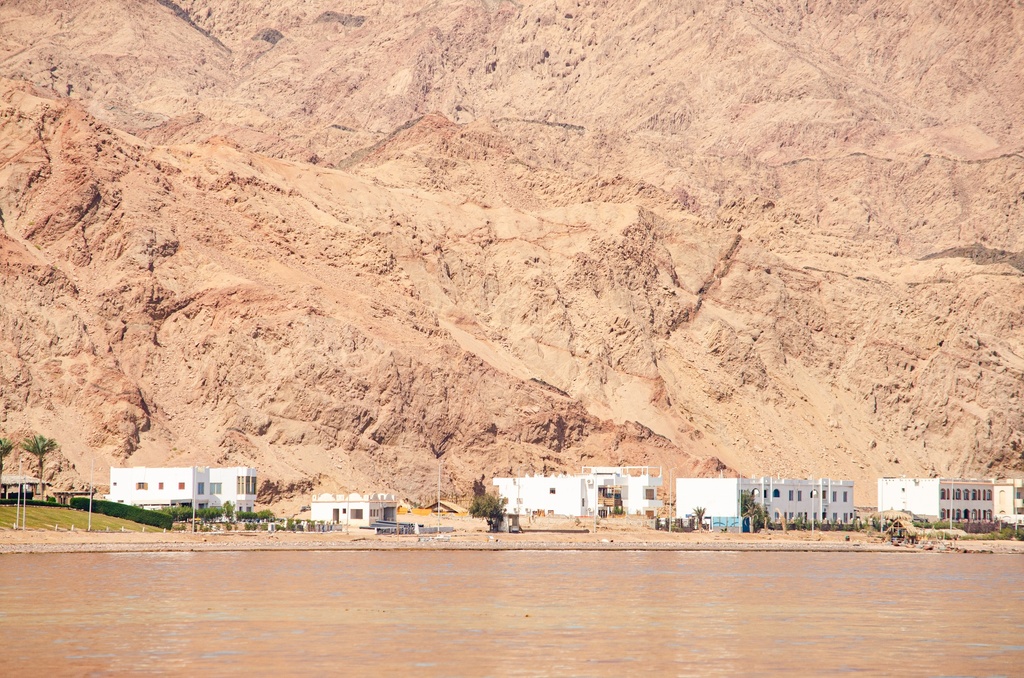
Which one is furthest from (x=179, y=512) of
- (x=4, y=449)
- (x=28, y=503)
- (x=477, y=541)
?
(x=477, y=541)

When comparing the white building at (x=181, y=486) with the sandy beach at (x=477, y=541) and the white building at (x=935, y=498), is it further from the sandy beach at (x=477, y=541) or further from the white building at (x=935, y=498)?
the white building at (x=935, y=498)

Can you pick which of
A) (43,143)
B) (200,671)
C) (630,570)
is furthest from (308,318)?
(200,671)

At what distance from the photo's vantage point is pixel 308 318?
12481 cm

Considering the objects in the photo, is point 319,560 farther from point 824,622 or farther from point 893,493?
point 893,493

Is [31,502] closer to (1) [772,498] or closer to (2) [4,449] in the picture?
(2) [4,449]

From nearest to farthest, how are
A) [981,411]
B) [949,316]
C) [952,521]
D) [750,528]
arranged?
[750,528] < [952,521] < [981,411] < [949,316]

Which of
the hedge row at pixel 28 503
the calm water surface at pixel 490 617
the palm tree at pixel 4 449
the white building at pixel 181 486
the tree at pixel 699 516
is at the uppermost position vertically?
the palm tree at pixel 4 449

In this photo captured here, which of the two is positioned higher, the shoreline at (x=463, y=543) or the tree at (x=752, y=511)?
the tree at (x=752, y=511)

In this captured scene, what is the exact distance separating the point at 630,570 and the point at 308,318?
48.2 m

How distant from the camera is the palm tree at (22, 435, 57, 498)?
334ft

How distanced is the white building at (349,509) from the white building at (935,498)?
4599 centimetres

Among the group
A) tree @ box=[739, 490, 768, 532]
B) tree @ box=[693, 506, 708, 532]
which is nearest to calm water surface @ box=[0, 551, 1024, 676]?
tree @ box=[693, 506, 708, 532]

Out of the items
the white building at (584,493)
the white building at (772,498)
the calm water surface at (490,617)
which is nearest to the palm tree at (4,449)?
the calm water surface at (490,617)

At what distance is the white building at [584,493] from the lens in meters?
122
